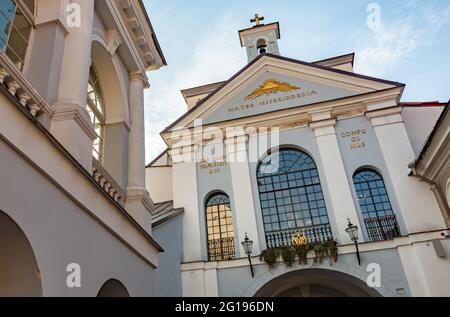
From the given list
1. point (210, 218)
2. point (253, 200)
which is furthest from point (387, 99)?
point (210, 218)

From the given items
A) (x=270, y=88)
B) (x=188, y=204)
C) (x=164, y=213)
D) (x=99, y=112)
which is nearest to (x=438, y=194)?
(x=270, y=88)

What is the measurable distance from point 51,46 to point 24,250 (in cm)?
275

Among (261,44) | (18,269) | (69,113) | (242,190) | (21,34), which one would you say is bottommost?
(18,269)

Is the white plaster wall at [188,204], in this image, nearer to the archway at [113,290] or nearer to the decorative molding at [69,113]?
the archway at [113,290]

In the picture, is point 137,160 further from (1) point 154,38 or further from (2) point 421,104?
(2) point 421,104

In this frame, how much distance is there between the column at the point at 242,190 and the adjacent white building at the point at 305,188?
0.13ft

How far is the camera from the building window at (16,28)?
4.75m

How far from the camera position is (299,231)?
13.4 m

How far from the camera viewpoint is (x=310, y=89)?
53.3 ft

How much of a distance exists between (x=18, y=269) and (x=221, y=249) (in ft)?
34.5

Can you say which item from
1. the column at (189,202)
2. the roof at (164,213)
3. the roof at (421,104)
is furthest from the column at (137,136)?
the roof at (421,104)

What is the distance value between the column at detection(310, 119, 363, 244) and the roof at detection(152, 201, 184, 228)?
5.46 m

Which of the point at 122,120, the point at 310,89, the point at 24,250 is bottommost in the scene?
the point at 24,250
